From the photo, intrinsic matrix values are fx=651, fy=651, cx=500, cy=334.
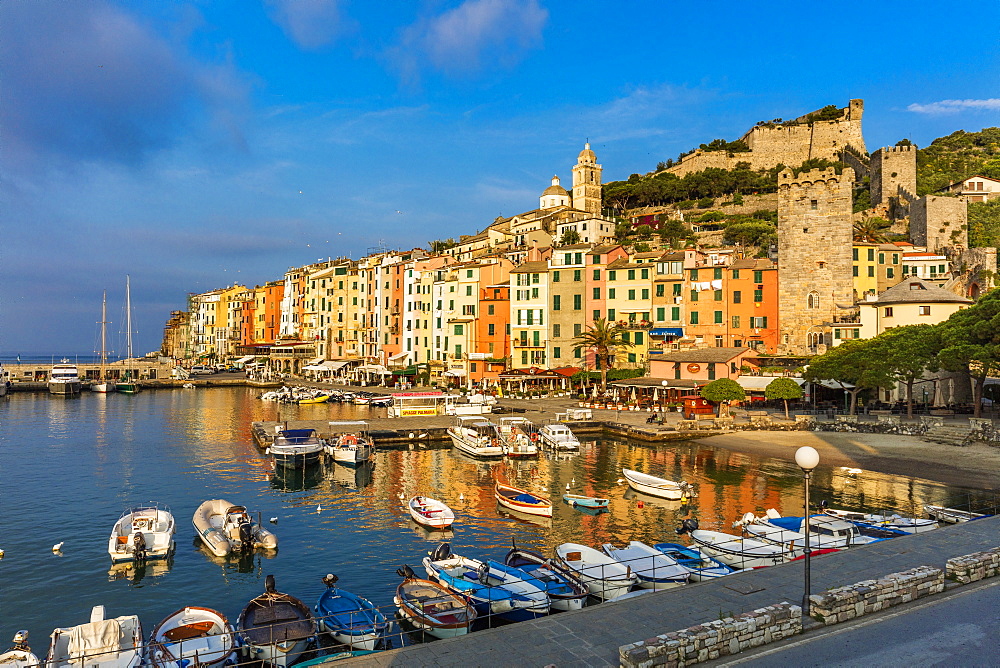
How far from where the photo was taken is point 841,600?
1285 cm

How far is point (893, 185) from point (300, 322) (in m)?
101

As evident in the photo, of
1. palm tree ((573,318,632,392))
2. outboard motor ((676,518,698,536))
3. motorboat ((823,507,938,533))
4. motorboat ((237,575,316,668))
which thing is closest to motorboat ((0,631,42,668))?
motorboat ((237,575,316,668))

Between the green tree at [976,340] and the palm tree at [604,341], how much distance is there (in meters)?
30.4

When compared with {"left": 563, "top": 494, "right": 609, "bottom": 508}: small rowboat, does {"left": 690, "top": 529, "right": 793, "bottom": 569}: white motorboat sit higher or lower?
higher

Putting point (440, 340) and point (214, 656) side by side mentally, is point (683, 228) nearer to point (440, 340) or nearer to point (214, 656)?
point (440, 340)

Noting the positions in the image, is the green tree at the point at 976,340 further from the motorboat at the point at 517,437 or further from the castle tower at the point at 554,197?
the castle tower at the point at 554,197

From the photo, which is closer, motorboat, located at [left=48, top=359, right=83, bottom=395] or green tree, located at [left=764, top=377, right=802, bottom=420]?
green tree, located at [left=764, top=377, right=802, bottom=420]

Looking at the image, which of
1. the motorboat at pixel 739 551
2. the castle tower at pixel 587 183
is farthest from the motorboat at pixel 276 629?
the castle tower at pixel 587 183

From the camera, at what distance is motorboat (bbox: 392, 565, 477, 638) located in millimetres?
16156

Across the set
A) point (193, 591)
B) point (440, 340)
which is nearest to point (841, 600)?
point (193, 591)

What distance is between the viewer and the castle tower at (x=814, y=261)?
63.7m

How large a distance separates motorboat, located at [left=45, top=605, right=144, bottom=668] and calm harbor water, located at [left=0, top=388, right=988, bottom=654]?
3.02m

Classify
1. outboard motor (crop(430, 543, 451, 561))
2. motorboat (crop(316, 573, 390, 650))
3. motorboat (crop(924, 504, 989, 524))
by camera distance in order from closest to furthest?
motorboat (crop(316, 573, 390, 650)), outboard motor (crop(430, 543, 451, 561)), motorboat (crop(924, 504, 989, 524))

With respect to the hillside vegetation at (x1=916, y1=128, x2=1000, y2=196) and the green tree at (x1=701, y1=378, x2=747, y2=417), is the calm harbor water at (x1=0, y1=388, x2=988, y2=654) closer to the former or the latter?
the green tree at (x1=701, y1=378, x2=747, y2=417)
